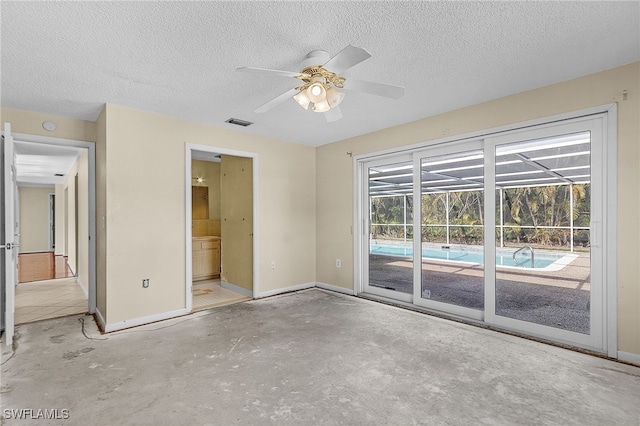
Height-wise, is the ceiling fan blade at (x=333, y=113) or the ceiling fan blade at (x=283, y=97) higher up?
the ceiling fan blade at (x=283, y=97)

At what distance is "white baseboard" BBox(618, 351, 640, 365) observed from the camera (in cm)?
256

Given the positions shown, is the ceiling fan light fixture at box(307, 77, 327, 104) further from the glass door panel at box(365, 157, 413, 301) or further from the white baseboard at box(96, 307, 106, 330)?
the white baseboard at box(96, 307, 106, 330)

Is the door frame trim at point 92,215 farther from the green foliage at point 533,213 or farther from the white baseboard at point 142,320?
the green foliage at point 533,213

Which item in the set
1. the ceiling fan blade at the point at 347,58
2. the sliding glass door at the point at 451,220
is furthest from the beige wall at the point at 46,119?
the sliding glass door at the point at 451,220

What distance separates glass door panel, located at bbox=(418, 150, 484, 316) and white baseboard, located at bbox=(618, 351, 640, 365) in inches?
48.5

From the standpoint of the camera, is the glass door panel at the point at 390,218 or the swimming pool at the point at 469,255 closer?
the glass door panel at the point at 390,218

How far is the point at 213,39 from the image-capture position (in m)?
2.19

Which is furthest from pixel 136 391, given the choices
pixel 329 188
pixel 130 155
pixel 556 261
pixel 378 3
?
pixel 556 261

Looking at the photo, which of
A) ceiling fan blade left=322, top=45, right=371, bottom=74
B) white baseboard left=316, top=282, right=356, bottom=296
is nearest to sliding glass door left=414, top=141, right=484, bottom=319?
white baseboard left=316, top=282, right=356, bottom=296

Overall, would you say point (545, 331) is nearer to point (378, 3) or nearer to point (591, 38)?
point (591, 38)

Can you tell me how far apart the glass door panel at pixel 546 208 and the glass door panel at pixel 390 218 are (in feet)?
3.86

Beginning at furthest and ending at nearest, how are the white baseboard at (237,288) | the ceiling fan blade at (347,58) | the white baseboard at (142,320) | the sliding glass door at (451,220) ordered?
1. the white baseboard at (237,288)
2. the sliding glass door at (451,220)
3. the white baseboard at (142,320)
4. the ceiling fan blade at (347,58)

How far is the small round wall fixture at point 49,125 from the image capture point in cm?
367

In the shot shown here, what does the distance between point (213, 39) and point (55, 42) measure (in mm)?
1120
